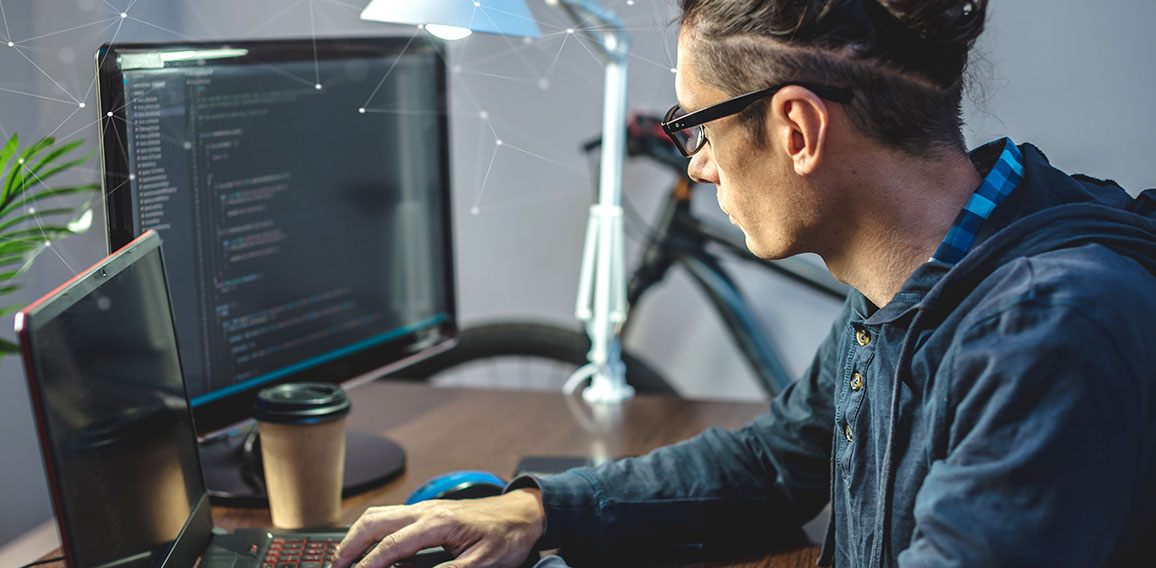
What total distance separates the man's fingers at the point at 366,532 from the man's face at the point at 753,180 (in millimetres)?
407

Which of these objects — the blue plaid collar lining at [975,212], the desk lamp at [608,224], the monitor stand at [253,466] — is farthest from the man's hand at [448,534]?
the desk lamp at [608,224]

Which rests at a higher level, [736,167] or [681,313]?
[736,167]

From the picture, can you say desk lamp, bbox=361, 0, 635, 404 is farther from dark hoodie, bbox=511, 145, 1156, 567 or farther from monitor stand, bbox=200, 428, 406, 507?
dark hoodie, bbox=511, 145, 1156, 567

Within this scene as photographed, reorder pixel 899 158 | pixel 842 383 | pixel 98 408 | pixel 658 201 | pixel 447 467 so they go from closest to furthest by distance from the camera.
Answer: pixel 98 408 → pixel 899 158 → pixel 842 383 → pixel 447 467 → pixel 658 201

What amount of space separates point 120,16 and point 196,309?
32cm

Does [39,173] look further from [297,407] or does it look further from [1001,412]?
[1001,412]

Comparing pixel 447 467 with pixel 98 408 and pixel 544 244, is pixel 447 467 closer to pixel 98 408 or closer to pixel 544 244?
pixel 98 408

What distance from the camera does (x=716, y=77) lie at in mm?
833

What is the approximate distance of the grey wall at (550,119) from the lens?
3.42 feet

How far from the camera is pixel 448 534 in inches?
34.1

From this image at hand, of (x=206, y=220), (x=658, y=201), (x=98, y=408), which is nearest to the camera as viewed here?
(x=98, y=408)

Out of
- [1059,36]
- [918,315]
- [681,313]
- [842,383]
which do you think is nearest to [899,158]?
[918,315]

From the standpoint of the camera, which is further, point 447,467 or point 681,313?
point 681,313

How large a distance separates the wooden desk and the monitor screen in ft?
0.36
